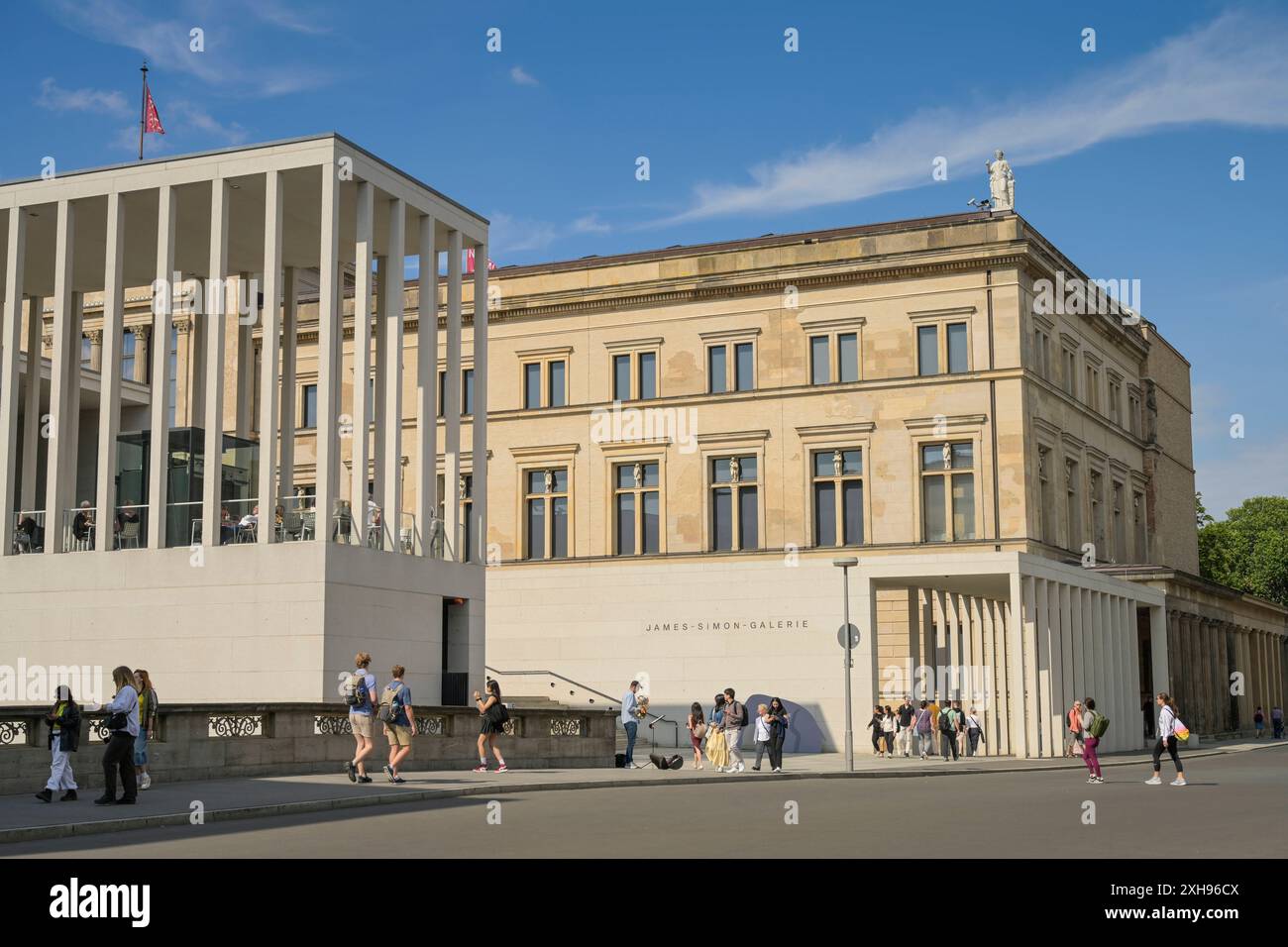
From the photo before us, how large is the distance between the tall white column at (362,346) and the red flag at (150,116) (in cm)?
1116

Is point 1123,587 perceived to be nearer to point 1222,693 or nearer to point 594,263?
point 1222,693

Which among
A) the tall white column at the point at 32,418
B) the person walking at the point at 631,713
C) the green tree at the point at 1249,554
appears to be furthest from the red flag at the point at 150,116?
the green tree at the point at 1249,554

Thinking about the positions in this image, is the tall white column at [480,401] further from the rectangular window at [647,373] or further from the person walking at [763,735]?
the rectangular window at [647,373]

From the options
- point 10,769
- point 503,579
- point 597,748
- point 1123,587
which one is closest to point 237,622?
point 597,748

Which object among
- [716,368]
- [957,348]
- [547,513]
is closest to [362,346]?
[716,368]

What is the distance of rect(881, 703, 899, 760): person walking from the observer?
145 feet

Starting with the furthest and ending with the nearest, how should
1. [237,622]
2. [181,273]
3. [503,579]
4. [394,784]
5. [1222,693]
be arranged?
[1222,693]
[503,579]
[181,273]
[237,622]
[394,784]

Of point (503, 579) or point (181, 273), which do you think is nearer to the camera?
point (181, 273)

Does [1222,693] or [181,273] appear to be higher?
[181,273]

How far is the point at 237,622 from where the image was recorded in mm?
32125

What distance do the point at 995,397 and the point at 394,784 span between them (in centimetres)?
3568

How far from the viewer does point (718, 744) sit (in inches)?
1390

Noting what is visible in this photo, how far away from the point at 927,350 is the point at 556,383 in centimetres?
1509

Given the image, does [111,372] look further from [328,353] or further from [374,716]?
[374,716]
